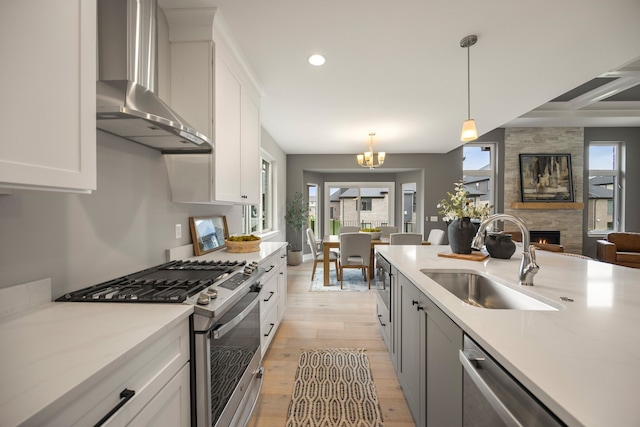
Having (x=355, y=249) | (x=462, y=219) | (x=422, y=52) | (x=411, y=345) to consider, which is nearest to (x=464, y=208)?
(x=462, y=219)

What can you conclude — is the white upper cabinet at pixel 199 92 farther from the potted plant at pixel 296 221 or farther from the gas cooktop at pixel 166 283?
the potted plant at pixel 296 221

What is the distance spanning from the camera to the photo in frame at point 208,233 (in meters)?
2.08

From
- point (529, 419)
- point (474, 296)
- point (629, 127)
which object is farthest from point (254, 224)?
point (629, 127)

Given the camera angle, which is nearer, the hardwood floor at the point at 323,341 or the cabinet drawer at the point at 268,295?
the hardwood floor at the point at 323,341

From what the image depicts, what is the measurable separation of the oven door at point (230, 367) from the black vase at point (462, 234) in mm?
1537

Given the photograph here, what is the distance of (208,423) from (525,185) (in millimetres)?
7353

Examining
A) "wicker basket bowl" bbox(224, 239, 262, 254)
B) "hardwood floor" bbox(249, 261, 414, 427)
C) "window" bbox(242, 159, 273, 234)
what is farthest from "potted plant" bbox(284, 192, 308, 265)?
"wicker basket bowl" bbox(224, 239, 262, 254)

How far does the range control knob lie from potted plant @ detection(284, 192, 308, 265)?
4793mm

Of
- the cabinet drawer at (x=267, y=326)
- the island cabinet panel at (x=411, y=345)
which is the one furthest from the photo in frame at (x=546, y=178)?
the cabinet drawer at (x=267, y=326)

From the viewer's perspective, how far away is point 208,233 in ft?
7.51

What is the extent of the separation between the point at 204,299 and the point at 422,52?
8.11ft

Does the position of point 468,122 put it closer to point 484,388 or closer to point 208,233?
point 484,388

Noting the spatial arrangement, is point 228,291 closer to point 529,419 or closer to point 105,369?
point 105,369

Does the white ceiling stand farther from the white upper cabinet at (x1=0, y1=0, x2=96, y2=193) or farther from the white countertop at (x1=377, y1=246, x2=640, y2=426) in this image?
the white countertop at (x1=377, y1=246, x2=640, y2=426)
